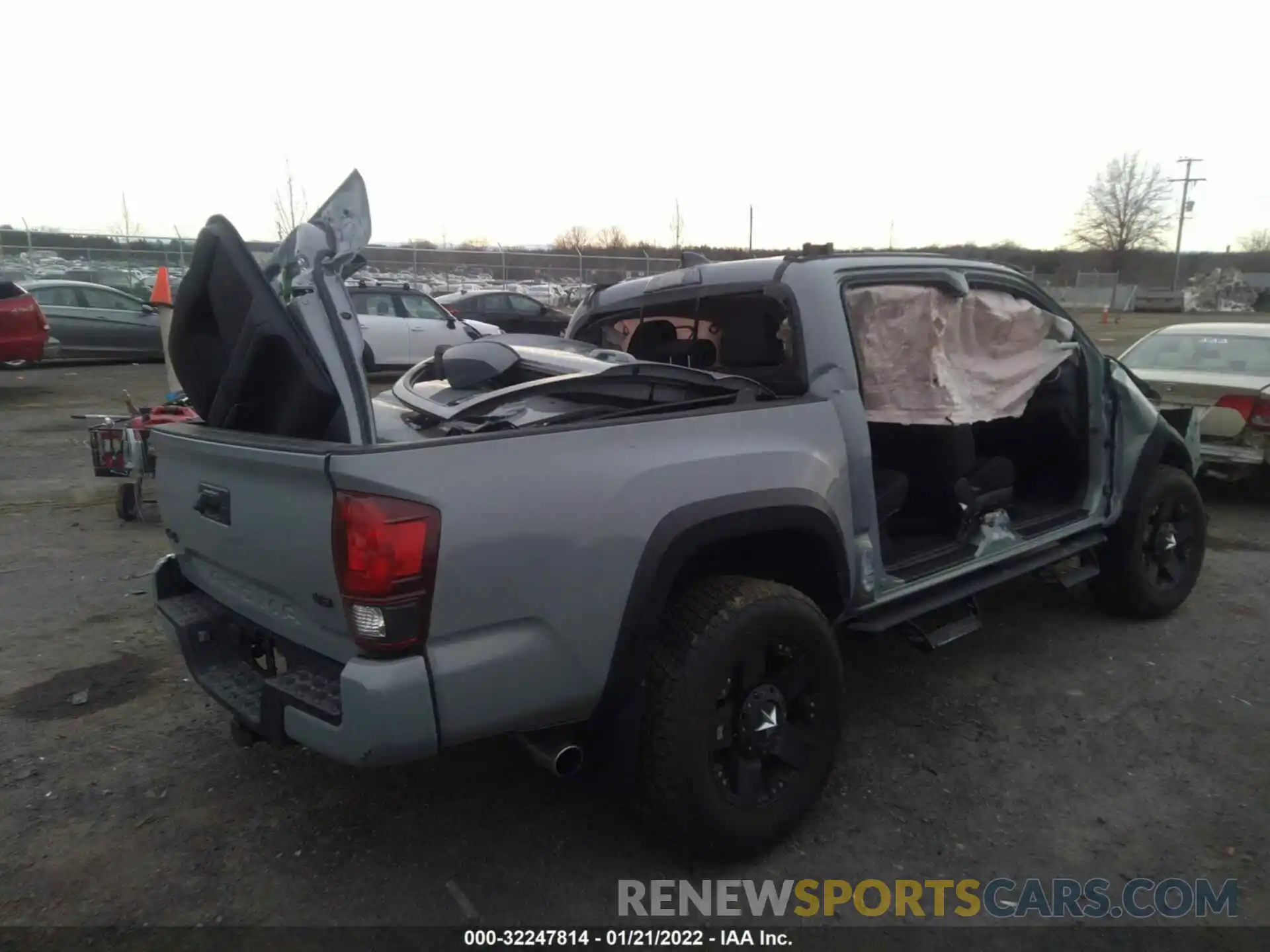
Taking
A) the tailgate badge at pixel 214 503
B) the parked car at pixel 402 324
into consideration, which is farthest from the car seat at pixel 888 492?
the parked car at pixel 402 324

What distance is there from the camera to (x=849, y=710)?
389cm

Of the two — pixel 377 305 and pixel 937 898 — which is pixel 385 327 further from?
pixel 937 898

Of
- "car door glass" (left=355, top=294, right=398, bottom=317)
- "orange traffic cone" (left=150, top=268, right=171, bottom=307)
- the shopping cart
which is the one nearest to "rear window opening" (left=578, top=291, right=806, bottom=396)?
the shopping cart

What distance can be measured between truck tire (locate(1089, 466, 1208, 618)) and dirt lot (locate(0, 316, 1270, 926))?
17cm

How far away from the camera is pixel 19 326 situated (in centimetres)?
1238

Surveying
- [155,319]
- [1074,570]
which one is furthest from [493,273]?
[1074,570]

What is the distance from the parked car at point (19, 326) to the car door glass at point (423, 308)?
5.47 meters

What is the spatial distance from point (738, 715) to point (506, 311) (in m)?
17.8

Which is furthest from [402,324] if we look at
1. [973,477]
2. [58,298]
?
[973,477]

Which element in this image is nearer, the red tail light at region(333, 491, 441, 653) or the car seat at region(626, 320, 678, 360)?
the red tail light at region(333, 491, 441, 653)

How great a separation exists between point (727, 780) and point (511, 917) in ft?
2.46

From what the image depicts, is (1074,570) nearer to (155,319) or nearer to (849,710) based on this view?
(849,710)

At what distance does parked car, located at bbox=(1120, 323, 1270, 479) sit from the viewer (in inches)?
269

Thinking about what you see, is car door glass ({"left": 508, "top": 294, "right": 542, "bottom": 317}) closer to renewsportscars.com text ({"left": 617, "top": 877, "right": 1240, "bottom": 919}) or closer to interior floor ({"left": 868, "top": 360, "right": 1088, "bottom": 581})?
interior floor ({"left": 868, "top": 360, "right": 1088, "bottom": 581})
